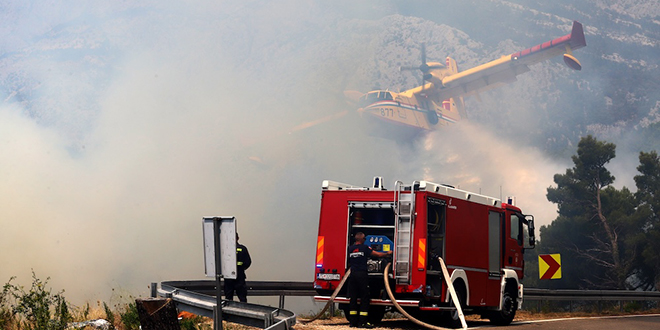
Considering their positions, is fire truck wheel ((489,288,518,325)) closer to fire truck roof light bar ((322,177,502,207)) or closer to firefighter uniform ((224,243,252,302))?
fire truck roof light bar ((322,177,502,207))

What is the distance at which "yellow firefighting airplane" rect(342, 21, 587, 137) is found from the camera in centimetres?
7006

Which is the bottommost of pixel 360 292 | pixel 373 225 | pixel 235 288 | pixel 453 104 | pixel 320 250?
pixel 235 288

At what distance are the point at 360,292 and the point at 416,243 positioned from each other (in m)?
1.47

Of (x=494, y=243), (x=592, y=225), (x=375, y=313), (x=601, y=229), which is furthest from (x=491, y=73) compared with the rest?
(x=375, y=313)

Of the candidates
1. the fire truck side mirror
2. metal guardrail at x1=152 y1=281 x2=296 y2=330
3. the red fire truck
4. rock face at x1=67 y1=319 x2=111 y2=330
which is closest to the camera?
metal guardrail at x1=152 y1=281 x2=296 y2=330

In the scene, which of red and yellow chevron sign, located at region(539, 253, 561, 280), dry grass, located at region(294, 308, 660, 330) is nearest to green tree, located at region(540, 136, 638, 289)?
dry grass, located at region(294, 308, 660, 330)

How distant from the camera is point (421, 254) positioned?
15.3 m

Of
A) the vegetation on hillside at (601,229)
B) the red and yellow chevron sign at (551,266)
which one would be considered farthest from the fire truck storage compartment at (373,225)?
the vegetation on hillside at (601,229)

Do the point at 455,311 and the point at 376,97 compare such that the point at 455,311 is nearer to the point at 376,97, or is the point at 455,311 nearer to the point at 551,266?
the point at 551,266

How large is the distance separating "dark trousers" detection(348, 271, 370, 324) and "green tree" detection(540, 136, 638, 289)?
36250 mm

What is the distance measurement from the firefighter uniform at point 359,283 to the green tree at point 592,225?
36.3 metres

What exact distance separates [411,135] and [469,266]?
62.3m

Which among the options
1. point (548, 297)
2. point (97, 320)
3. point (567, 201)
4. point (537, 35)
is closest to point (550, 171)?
point (567, 201)

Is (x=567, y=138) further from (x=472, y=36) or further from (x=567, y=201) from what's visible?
(x=567, y=201)
